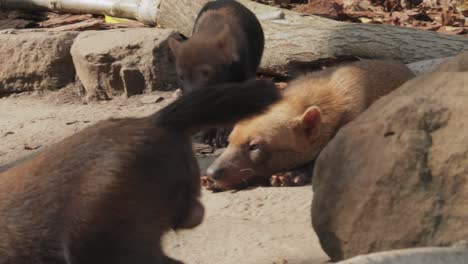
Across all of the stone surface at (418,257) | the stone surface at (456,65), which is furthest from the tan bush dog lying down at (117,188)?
the stone surface at (456,65)

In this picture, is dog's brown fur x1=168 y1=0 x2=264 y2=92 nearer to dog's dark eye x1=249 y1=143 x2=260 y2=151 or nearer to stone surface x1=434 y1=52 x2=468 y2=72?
dog's dark eye x1=249 y1=143 x2=260 y2=151

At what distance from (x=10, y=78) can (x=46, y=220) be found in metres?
6.48

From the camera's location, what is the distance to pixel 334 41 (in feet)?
29.0

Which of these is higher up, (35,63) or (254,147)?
(254,147)

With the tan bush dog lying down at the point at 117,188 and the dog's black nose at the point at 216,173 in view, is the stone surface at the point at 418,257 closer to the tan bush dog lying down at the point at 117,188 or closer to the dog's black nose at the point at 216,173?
the tan bush dog lying down at the point at 117,188

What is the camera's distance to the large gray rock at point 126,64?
30.7 ft

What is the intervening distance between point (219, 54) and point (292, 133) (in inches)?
107

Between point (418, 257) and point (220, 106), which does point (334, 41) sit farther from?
point (418, 257)

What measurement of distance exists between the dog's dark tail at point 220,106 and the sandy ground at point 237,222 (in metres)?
0.58

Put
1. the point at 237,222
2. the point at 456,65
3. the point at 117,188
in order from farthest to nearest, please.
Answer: the point at 237,222 < the point at 456,65 < the point at 117,188

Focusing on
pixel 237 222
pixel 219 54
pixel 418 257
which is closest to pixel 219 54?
pixel 219 54

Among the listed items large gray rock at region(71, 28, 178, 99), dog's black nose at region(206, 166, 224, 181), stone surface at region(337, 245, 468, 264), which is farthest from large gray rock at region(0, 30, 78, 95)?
stone surface at region(337, 245, 468, 264)

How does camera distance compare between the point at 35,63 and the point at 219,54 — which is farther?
the point at 35,63

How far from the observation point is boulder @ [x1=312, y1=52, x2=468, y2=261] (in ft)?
13.2
